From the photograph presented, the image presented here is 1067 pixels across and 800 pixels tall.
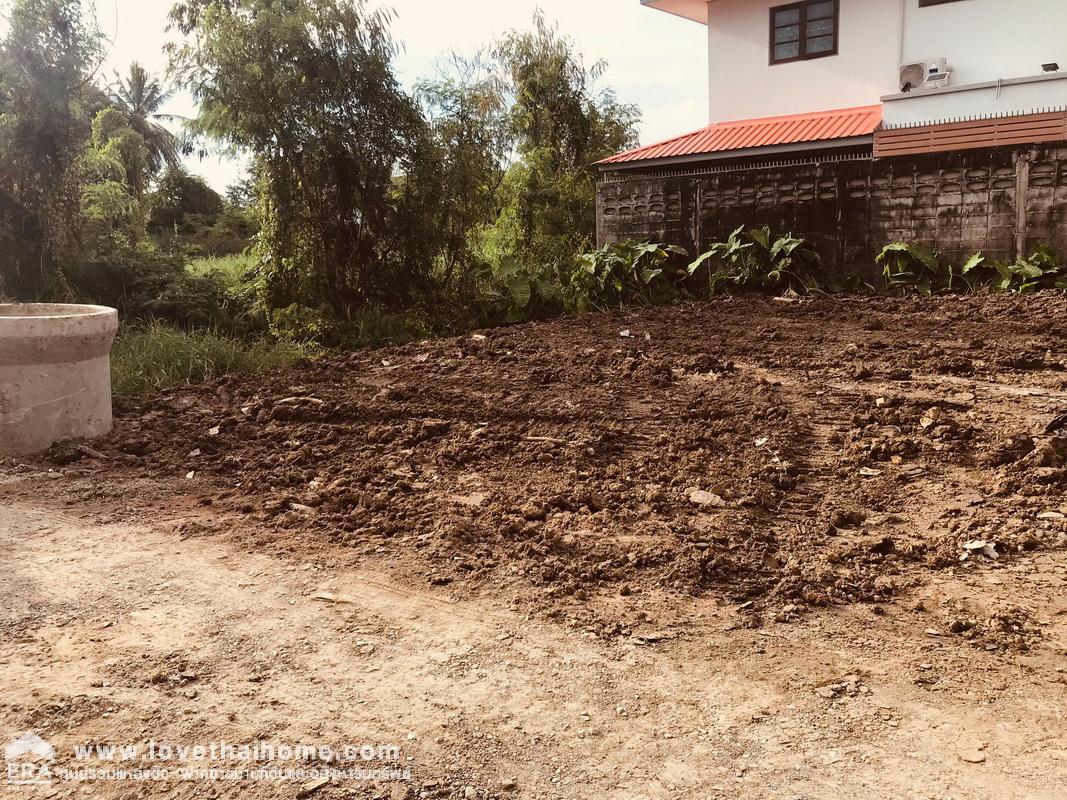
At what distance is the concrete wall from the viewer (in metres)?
9.77

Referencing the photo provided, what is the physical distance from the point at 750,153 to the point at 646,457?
9.95 metres

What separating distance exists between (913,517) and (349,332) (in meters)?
8.01

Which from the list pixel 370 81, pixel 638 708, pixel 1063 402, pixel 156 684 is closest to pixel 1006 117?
pixel 1063 402

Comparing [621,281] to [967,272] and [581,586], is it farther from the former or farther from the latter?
[581,586]

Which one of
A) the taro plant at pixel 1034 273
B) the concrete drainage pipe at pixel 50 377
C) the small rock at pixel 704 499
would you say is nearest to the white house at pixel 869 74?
the taro plant at pixel 1034 273

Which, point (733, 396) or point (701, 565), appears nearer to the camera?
point (701, 565)

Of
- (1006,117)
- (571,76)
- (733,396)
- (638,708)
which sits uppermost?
(571,76)

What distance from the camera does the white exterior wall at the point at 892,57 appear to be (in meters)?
11.3

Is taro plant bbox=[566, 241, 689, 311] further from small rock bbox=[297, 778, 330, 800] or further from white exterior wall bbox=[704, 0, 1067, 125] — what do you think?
small rock bbox=[297, 778, 330, 800]

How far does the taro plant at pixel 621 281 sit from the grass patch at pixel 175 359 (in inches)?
153

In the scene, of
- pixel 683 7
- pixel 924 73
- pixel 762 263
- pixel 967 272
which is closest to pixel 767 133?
pixel 924 73

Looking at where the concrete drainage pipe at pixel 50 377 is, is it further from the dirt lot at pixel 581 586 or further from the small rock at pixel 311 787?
the small rock at pixel 311 787

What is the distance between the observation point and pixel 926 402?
5.53m

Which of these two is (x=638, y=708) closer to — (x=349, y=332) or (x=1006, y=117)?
(x=349, y=332)
